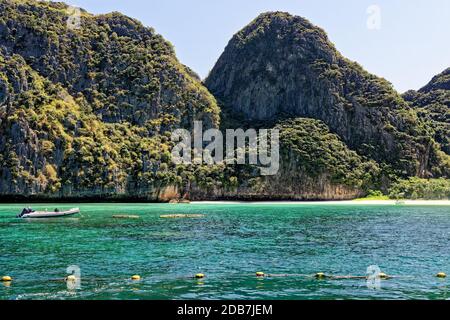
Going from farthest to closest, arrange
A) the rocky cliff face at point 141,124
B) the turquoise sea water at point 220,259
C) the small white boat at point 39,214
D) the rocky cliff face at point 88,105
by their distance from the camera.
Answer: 1. the rocky cliff face at point 141,124
2. the rocky cliff face at point 88,105
3. the small white boat at point 39,214
4. the turquoise sea water at point 220,259

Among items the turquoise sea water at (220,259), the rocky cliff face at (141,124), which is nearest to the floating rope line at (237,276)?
the turquoise sea water at (220,259)

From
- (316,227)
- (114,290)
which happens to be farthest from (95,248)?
(316,227)

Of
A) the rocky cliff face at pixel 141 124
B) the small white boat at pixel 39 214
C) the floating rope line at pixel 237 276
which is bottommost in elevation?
the floating rope line at pixel 237 276

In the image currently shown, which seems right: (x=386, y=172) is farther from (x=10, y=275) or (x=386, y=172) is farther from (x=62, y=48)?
(x=10, y=275)

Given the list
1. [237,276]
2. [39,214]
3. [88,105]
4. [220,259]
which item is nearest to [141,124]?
[88,105]

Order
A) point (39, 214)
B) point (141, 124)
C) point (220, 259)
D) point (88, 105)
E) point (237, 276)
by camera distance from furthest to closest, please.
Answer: point (141, 124) → point (88, 105) → point (39, 214) → point (220, 259) → point (237, 276)

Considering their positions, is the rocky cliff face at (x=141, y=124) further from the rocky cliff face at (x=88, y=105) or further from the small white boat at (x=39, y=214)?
the small white boat at (x=39, y=214)

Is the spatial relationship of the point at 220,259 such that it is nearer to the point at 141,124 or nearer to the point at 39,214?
the point at 39,214

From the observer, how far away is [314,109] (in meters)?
195

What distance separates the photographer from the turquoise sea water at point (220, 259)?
2578cm

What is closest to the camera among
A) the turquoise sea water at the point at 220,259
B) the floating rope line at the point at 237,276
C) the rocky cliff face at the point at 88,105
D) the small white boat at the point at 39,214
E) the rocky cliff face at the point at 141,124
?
the turquoise sea water at the point at 220,259

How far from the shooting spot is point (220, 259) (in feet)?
122

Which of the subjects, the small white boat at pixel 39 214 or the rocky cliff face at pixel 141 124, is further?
the rocky cliff face at pixel 141 124

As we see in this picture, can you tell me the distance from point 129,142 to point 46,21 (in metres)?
52.2
